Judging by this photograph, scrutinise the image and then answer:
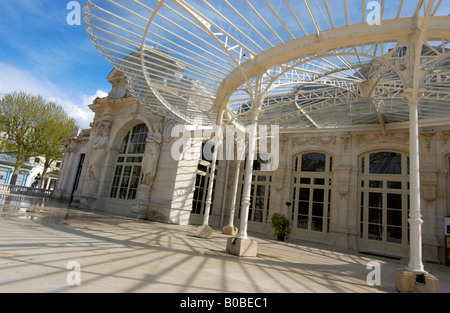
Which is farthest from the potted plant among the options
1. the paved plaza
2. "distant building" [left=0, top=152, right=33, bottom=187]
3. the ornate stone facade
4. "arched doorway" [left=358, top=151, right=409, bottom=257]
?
"distant building" [left=0, top=152, right=33, bottom=187]

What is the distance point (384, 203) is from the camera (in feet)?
41.1

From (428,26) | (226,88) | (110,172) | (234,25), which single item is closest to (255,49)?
(234,25)

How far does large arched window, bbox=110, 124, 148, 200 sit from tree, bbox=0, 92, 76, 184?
33.7 ft

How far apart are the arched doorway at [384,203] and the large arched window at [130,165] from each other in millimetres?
12782

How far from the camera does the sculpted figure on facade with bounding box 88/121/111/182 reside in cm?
1788

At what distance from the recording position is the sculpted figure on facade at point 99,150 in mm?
17875

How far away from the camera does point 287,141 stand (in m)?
15.5

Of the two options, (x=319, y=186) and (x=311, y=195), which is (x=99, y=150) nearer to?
(x=311, y=195)

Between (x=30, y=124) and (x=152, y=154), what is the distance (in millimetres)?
15214

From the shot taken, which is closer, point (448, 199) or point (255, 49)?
point (255, 49)

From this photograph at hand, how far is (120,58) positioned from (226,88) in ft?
12.4

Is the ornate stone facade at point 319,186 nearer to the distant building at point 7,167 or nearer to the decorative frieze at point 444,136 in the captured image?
the decorative frieze at point 444,136

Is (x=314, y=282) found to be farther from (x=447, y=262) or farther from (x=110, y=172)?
(x=110, y=172)

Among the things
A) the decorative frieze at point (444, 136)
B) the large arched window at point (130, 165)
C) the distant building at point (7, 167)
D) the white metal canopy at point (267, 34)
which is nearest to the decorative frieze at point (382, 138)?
the decorative frieze at point (444, 136)
